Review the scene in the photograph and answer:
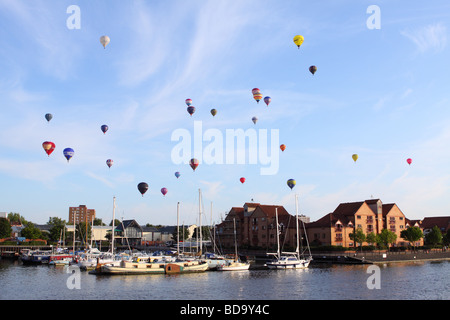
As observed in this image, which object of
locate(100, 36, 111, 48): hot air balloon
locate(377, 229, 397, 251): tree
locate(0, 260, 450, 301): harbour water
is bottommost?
locate(0, 260, 450, 301): harbour water

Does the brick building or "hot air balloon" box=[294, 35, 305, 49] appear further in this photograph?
the brick building

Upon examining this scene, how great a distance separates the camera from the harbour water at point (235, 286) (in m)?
43.0

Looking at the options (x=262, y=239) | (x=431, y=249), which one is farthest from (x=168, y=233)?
(x=431, y=249)

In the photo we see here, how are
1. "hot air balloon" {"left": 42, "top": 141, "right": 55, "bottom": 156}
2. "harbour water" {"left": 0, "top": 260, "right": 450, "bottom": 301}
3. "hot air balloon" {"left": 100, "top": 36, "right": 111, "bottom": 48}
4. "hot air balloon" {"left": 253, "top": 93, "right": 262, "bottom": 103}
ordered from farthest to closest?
1. "hot air balloon" {"left": 253, "top": 93, "right": 262, "bottom": 103}
2. "hot air balloon" {"left": 42, "top": 141, "right": 55, "bottom": 156}
3. "hot air balloon" {"left": 100, "top": 36, "right": 111, "bottom": 48}
4. "harbour water" {"left": 0, "top": 260, "right": 450, "bottom": 301}

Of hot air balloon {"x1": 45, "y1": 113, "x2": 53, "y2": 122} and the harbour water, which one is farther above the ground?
hot air balloon {"x1": 45, "y1": 113, "x2": 53, "y2": 122}

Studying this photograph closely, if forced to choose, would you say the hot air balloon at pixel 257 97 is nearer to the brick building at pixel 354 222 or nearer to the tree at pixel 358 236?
the brick building at pixel 354 222

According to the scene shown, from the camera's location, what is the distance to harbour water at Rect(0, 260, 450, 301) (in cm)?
4303

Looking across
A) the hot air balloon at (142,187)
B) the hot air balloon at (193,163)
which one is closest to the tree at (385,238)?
the hot air balloon at (193,163)

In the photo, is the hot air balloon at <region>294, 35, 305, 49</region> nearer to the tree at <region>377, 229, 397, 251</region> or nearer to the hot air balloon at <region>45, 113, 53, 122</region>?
the hot air balloon at <region>45, 113, 53, 122</region>

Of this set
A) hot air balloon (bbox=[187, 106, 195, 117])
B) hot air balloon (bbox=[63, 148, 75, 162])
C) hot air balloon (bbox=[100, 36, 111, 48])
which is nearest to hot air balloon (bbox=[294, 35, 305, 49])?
hot air balloon (bbox=[187, 106, 195, 117])

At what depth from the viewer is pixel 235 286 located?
5100cm

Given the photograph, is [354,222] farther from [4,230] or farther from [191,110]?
[4,230]

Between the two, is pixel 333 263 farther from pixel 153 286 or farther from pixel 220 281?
pixel 153 286

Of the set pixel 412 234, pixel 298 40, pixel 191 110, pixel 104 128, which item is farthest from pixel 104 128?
pixel 412 234
